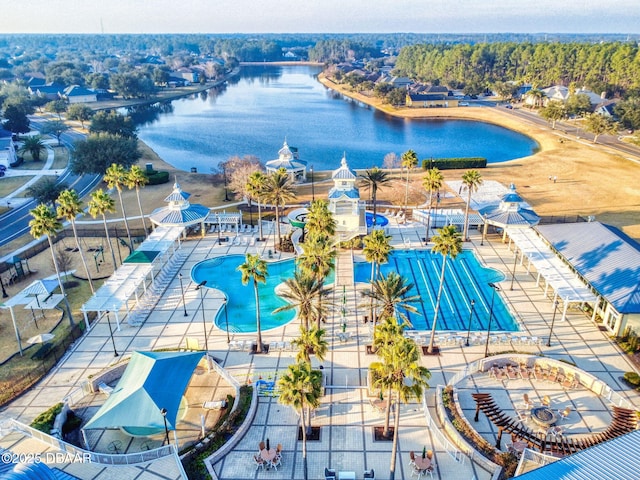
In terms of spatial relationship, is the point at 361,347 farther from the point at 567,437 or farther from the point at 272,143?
the point at 272,143

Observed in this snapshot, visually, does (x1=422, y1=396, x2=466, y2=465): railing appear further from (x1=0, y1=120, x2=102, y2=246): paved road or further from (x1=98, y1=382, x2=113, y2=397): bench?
(x1=0, y1=120, x2=102, y2=246): paved road

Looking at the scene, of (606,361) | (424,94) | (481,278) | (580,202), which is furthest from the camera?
(424,94)

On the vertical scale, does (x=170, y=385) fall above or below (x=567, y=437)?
above

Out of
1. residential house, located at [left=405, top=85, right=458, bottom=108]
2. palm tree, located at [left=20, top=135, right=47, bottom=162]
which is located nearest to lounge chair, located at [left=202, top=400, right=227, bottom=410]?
palm tree, located at [left=20, top=135, right=47, bottom=162]

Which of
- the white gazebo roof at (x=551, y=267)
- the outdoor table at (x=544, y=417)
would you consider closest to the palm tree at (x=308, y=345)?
the outdoor table at (x=544, y=417)

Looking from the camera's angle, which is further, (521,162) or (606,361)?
(521,162)

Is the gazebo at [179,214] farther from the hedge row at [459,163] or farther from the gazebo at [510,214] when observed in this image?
the hedge row at [459,163]

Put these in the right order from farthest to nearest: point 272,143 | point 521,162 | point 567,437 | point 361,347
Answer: point 272,143
point 521,162
point 361,347
point 567,437

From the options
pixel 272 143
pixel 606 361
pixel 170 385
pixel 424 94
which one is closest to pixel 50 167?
pixel 272 143
